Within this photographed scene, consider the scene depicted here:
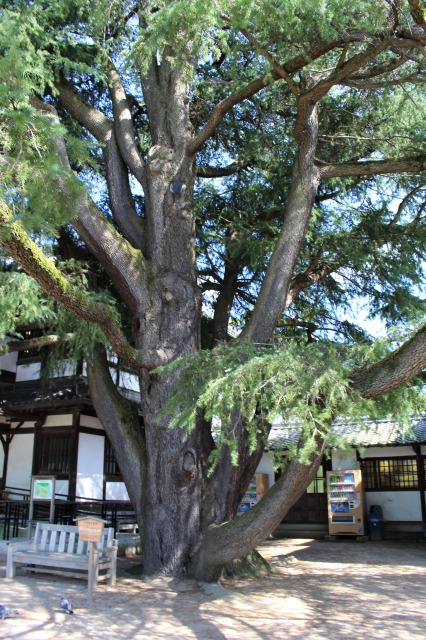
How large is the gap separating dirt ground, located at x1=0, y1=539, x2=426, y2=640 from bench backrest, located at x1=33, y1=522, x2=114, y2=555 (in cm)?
45

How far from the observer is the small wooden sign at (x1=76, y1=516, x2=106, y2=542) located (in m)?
7.52

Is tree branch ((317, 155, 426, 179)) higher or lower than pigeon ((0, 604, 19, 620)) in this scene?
higher

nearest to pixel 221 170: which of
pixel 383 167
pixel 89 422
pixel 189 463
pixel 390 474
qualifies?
pixel 383 167

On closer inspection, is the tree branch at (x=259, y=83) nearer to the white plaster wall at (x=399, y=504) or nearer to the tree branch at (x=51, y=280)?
the tree branch at (x=51, y=280)

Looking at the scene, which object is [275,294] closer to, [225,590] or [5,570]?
[225,590]

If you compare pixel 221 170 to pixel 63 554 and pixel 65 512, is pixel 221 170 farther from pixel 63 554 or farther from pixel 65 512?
pixel 65 512

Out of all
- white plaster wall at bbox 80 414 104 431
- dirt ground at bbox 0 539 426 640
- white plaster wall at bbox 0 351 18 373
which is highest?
white plaster wall at bbox 0 351 18 373

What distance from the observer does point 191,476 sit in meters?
8.94

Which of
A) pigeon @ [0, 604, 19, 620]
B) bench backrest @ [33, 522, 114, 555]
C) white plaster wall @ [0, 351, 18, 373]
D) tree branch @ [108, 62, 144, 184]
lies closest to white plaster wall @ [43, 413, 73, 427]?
white plaster wall @ [0, 351, 18, 373]

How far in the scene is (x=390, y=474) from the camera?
54.3 ft

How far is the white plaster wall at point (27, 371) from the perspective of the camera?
15603mm

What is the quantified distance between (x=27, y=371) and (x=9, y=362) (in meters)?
0.60

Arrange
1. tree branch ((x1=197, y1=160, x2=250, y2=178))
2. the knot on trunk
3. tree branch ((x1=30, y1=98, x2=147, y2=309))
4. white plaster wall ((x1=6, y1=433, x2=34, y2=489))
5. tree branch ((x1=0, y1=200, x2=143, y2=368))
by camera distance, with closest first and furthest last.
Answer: tree branch ((x1=0, y1=200, x2=143, y2=368)), the knot on trunk, tree branch ((x1=30, y1=98, x2=147, y2=309)), tree branch ((x1=197, y1=160, x2=250, y2=178)), white plaster wall ((x1=6, y1=433, x2=34, y2=489))

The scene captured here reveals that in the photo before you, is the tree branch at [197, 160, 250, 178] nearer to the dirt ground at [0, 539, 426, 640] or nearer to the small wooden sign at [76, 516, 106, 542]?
the small wooden sign at [76, 516, 106, 542]
